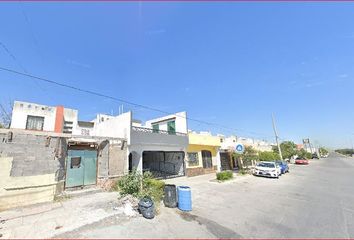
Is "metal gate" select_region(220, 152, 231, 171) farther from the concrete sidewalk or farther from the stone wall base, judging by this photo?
the concrete sidewalk

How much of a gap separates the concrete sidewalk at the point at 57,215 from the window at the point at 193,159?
461 inches

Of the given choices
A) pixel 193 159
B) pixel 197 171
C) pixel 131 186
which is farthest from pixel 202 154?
pixel 131 186

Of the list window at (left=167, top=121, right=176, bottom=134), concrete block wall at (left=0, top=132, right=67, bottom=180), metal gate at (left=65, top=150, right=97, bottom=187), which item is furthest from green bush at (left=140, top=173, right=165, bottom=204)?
window at (left=167, top=121, right=176, bottom=134)

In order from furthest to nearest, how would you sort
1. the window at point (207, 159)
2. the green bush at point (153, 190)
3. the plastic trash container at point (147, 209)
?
1. the window at point (207, 159)
2. the green bush at point (153, 190)
3. the plastic trash container at point (147, 209)

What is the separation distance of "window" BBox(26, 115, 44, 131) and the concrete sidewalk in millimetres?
16839

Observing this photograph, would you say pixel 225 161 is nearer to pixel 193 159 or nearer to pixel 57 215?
pixel 193 159

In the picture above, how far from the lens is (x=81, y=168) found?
12.1 m

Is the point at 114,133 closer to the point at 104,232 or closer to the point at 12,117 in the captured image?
the point at 104,232

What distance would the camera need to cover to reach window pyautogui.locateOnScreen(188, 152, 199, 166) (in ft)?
69.7

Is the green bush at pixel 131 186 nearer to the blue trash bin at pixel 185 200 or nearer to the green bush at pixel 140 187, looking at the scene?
the green bush at pixel 140 187

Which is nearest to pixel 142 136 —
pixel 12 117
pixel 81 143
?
pixel 81 143

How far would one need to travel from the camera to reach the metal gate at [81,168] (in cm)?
1165

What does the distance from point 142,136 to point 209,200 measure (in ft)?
24.3

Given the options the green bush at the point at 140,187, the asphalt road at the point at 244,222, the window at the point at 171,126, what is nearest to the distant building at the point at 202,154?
the window at the point at 171,126
